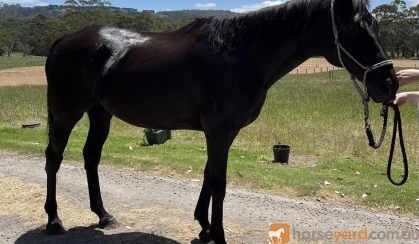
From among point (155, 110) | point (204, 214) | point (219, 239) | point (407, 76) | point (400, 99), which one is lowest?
point (219, 239)

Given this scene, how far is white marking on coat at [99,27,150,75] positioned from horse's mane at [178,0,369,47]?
2.25ft

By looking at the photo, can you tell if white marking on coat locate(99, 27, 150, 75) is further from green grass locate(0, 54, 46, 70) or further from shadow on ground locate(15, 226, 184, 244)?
green grass locate(0, 54, 46, 70)

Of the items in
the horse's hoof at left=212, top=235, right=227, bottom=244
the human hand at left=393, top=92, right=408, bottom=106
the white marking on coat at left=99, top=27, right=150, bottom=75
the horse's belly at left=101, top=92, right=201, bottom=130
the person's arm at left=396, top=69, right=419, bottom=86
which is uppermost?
the white marking on coat at left=99, top=27, right=150, bottom=75

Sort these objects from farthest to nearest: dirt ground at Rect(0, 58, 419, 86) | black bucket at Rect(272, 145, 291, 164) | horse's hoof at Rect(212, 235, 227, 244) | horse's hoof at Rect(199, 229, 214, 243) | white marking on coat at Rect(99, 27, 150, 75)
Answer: dirt ground at Rect(0, 58, 419, 86), black bucket at Rect(272, 145, 291, 164), horse's hoof at Rect(199, 229, 214, 243), white marking on coat at Rect(99, 27, 150, 75), horse's hoof at Rect(212, 235, 227, 244)

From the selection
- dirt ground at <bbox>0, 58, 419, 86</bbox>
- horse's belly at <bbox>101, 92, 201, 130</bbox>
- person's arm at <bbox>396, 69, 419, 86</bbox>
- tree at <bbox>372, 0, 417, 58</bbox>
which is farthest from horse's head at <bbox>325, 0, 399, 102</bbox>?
tree at <bbox>372, 0, 417, 58</bbox>

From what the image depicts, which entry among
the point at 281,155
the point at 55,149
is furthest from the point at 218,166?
the point at 281,155

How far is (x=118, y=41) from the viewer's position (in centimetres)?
450

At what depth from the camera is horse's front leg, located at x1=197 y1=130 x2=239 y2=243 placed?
3.88 metres

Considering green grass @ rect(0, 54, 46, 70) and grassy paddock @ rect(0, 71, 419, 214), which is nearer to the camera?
grassy paddock @ rect(0, 71, 419, 214)

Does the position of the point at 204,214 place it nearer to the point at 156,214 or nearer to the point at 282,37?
the point at 156,214

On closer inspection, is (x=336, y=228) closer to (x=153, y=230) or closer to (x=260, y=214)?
(x=260, y=214)

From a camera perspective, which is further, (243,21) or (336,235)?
(336,235)

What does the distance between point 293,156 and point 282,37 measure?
586 centimetres

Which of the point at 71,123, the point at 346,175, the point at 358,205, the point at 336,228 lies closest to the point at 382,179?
the point at 346,175
